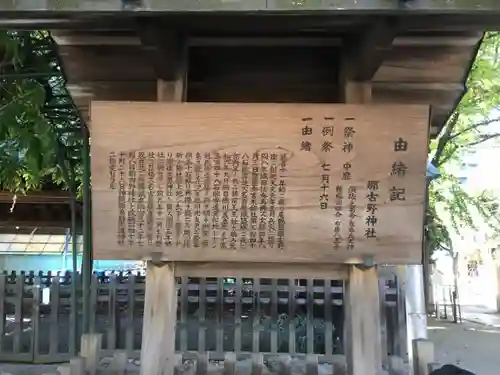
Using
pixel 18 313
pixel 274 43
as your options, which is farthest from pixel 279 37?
pixel 18 313

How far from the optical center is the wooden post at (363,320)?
3221mm

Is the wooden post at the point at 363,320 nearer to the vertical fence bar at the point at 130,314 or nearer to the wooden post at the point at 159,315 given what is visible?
the wooden post at the point at 159,315

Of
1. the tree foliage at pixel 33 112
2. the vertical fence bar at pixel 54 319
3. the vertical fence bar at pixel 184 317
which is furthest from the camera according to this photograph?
the vertical fence bar at pixel 54 319

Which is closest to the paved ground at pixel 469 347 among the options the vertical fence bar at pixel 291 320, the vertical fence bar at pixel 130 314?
the vertical fence bar at pixel 291 320

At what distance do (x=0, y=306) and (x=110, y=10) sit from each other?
6.96m

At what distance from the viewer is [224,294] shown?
8078 millimetres

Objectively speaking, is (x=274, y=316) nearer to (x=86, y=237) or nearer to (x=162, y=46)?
(x=86, y=237)

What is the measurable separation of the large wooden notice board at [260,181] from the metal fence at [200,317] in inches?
179

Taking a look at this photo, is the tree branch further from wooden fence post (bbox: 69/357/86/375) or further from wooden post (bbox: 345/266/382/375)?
wooden fence post (bbox: 69/357/86/375)

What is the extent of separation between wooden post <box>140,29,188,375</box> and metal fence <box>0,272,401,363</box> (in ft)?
13.9

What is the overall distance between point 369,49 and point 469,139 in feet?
33.2

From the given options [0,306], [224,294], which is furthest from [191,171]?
[0,306]

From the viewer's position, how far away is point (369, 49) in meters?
2.94

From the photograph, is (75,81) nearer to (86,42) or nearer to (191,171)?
(86,42)
